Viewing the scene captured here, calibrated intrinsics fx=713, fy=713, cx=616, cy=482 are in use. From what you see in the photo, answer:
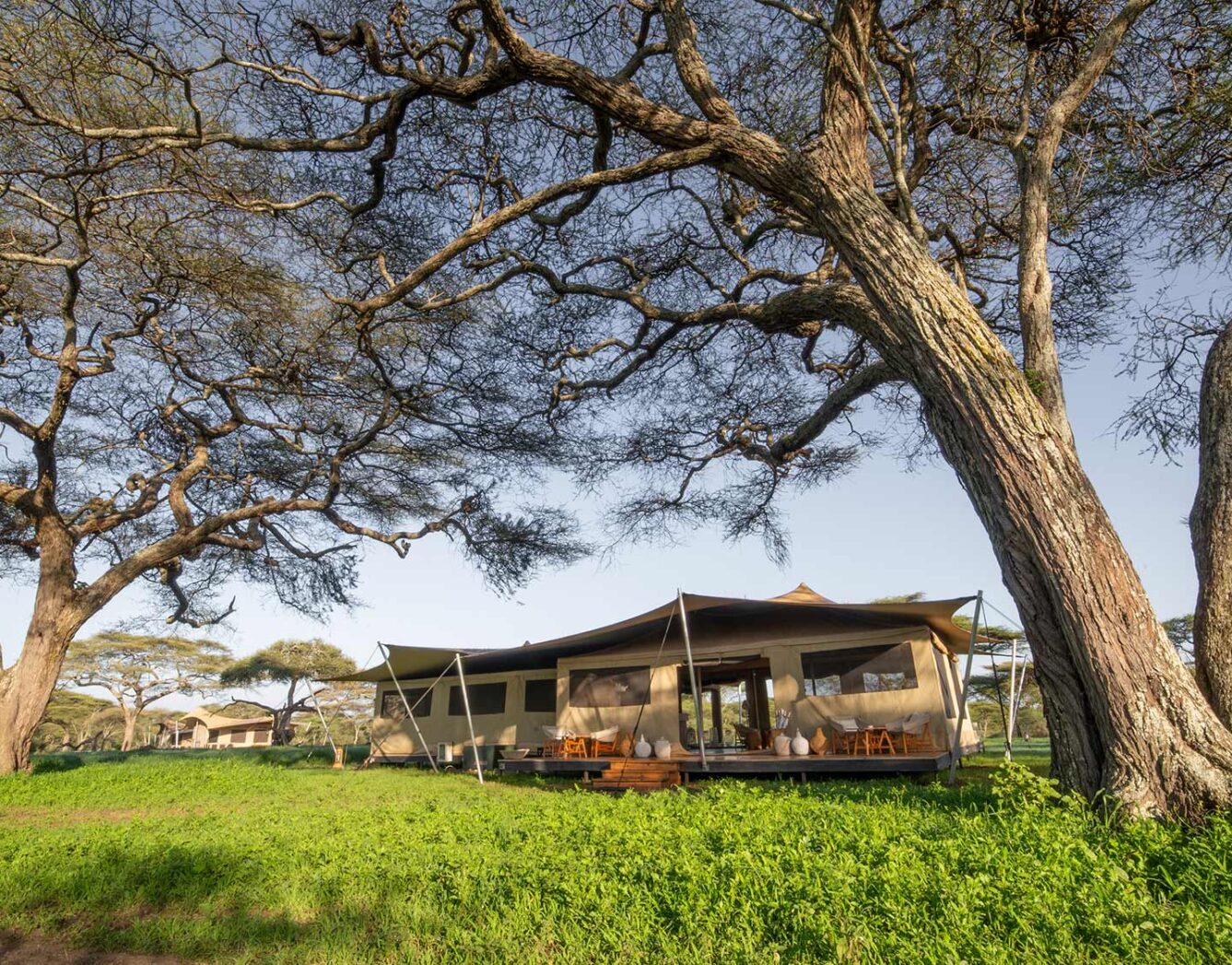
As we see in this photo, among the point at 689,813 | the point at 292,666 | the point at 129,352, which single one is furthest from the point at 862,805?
the point at 292,666

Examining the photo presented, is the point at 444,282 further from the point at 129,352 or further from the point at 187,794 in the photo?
the point at 187,794

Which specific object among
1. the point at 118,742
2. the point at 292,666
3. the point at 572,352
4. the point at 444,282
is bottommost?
the point at 118,742

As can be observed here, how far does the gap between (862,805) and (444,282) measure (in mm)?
6621

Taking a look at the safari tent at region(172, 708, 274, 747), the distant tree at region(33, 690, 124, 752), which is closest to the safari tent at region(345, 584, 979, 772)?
the distant tree at region(33, 690, 124, 752)

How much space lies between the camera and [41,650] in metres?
10.2

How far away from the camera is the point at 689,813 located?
15.2ft

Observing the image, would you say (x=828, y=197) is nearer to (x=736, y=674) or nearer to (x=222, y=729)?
(x=736, y=674)

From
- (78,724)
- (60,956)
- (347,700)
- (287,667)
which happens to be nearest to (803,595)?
(60,956)

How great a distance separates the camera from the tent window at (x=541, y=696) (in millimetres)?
13844

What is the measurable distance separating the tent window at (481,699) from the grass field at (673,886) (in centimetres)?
940

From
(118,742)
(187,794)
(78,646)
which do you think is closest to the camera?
(187,794)

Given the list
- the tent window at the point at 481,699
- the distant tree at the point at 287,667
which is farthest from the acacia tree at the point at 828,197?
the distant tree at the point at 287,667

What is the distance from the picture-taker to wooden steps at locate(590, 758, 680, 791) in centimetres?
954

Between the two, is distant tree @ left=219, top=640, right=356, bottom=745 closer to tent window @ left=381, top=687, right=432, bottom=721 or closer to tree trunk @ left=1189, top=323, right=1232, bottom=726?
tent window @ left=381, top=687, right=432, bottom=721
